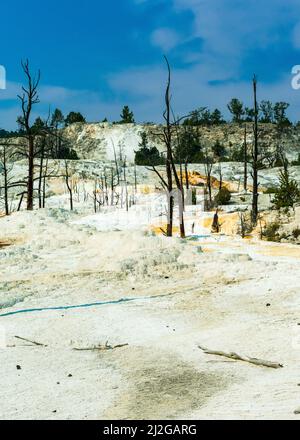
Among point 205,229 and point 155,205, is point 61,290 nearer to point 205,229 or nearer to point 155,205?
point 205,229

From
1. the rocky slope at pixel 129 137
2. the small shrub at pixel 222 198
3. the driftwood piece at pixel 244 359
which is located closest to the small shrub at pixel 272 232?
the small shrub at pixel 222 198

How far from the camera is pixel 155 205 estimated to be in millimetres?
39969

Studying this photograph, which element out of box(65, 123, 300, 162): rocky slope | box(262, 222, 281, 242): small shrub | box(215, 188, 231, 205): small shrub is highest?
box(65, 123, 300, 162): rocky slope

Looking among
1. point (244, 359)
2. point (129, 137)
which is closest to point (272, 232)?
point (244, 359)

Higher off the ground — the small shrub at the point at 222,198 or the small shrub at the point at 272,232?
the small shrub at the point at 222,198

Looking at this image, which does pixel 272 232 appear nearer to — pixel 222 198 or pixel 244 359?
pixel 222 198

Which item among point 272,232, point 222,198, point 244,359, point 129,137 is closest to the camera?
point 244,359

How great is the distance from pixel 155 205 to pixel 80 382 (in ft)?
115

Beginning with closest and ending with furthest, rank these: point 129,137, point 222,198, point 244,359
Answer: point 244,359 → point 222,198 → point 129,137

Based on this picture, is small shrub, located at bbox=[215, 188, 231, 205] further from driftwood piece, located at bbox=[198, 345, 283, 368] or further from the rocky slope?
the rocky slope

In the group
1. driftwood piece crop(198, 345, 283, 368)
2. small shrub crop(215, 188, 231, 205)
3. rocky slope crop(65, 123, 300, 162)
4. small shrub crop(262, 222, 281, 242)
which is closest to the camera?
driftwood piece crop(198, 345, 283, 368)

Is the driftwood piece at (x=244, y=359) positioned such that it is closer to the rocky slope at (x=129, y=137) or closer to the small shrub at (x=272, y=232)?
the small shrub at (x=272, y=232)

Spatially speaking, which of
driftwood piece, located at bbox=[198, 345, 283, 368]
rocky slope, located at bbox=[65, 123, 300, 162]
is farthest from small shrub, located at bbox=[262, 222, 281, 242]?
rocky slope, located at bbox=[65, 123, 300, 162]

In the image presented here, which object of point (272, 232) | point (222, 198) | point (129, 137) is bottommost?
point (272, 232)
